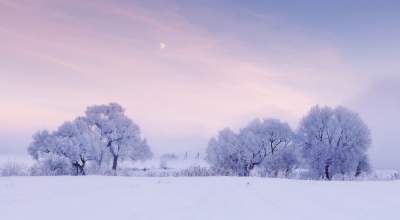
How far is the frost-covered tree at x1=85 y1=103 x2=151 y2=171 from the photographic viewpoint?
43656 millimetres

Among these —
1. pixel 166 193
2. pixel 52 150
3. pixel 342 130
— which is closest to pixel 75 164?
pixel 52 150

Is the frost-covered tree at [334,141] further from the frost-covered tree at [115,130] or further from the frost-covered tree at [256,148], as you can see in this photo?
the frost-covered tree at [115,130]

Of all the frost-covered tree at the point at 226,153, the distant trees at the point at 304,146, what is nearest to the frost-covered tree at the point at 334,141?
the distant trees at the point at 304,146

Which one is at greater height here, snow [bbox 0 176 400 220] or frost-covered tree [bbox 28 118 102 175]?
frost-covered tree [bbox 28 118 102 175]

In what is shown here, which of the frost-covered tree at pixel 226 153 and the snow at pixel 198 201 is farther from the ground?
the frost-covered tree at pixel 226 153

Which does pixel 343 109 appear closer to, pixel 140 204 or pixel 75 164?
pixel 75 164

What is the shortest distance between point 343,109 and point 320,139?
3.90 meters

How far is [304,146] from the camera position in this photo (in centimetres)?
4369

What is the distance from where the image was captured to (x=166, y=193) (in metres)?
9.56

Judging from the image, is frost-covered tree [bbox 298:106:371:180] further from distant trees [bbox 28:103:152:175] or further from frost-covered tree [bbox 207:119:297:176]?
distant trees [bbox 28:103:152:175]

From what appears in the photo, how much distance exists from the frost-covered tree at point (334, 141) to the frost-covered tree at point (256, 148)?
3719 mm

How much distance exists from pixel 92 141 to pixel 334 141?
23839mm

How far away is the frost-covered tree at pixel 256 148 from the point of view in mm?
46469

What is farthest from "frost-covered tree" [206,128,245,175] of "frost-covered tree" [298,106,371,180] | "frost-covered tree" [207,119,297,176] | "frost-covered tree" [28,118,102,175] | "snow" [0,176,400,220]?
"snow" [0,176,400,220]
